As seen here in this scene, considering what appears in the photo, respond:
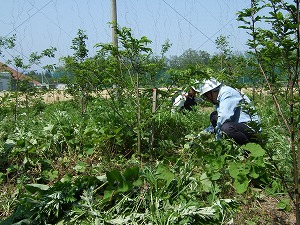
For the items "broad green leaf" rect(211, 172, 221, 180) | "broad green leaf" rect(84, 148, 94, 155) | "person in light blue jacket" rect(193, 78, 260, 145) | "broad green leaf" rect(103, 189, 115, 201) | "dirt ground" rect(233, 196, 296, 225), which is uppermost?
"person in light blue jacket" rect(193, 78, 260, 145)

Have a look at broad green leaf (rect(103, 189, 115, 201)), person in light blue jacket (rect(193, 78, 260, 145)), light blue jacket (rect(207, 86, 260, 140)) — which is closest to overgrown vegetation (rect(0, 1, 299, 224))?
broad green leaf (rect(103, 189, 115, 201))

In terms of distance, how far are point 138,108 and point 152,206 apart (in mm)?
1071

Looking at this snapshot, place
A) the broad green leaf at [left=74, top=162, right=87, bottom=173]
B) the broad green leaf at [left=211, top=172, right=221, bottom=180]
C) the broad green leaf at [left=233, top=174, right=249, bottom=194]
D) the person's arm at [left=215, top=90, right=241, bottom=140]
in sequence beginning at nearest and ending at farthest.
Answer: the broad green leaf at [left=233, top=174, right=249, bottom=194]
the broad green leaf at [left=211, top=172, right=221, bottom=180]
the broad green leaf at [left=74, top=162, right=87, bottom=173]
the person's arm at [left=215, top=90, right=241, bottom=140]

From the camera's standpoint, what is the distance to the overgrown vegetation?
2303mm

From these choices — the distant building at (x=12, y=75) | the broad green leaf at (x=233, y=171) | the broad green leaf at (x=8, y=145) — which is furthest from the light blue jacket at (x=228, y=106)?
the distant building at (x=12, y=75)

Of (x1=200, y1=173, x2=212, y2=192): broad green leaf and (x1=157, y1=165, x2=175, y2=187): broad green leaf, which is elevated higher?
(x1=157, y1=165, x2=175, y2=187): broad green leaf

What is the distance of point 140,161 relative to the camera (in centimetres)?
334

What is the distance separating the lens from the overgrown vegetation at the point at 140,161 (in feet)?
7.55

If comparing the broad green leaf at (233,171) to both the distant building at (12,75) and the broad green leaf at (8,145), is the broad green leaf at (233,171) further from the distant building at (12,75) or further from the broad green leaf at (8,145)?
the distant building at (12,75)

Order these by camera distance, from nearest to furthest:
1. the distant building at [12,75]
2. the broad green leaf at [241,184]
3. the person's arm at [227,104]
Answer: the broad green leaf at [241,184] → the person's arm at [227,104] → the distant building at [12,75]

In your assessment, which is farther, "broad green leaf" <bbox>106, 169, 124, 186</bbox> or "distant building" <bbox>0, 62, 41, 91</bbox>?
"distant building" <bbox>0, 62, 41, 91</bbox>

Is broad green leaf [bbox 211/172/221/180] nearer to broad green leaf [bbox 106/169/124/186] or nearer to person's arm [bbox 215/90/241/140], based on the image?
broad green leaf [bbox 106/169/124/186]

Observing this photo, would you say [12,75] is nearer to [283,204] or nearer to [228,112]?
[228,112]

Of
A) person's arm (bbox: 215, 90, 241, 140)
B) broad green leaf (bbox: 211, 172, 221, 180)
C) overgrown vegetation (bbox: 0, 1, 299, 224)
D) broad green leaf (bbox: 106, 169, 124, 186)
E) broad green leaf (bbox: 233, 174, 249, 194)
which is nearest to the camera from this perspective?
overgrown vegetation (bbox: 0, 1, 299, 224)
